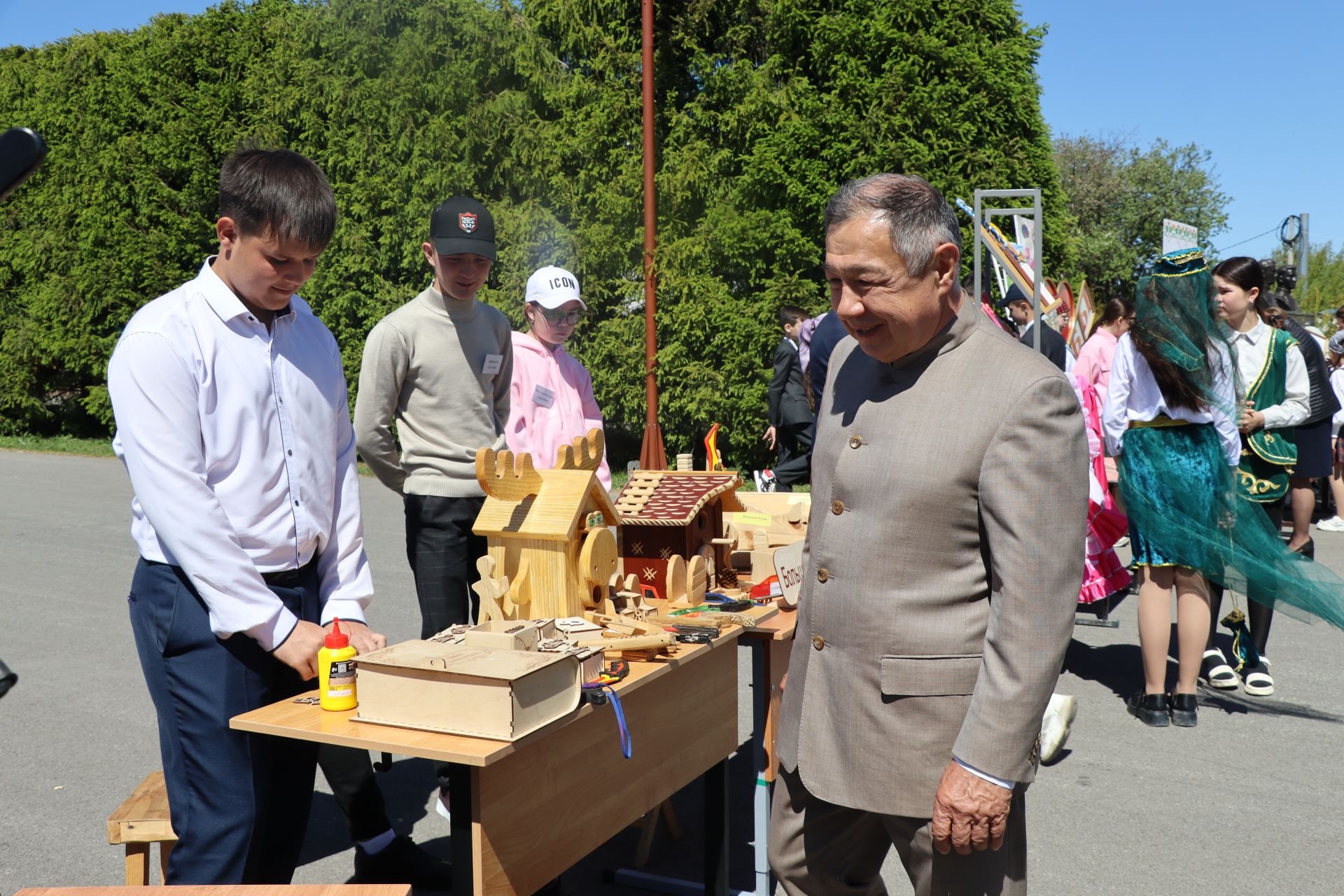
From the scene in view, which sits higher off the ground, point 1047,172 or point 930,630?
point 1047,172

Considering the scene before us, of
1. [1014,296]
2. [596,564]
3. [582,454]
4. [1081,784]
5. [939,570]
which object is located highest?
[1014,296]

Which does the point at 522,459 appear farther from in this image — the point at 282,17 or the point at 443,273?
the point at 282,17

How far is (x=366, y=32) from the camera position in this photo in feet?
47.7

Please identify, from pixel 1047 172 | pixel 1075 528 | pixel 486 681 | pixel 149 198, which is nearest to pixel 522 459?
pixel 486 681

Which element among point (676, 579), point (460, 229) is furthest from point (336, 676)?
point (460, 229)

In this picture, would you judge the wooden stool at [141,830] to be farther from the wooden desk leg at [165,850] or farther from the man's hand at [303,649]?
the man's hand at [303,649]

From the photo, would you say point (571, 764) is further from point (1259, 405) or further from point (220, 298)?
point (1259, 405)

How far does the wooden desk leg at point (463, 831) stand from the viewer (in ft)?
6.97

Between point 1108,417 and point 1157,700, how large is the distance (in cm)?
127

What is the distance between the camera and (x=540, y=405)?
163 inches

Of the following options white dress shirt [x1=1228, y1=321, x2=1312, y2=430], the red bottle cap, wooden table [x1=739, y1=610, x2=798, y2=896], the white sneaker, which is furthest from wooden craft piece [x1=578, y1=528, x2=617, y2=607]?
white dress shirt [x1=1228, y1=321, x2=1312, y2=430]

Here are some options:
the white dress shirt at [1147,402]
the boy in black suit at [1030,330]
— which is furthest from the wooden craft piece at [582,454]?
the boy in black suit at [1030,330]

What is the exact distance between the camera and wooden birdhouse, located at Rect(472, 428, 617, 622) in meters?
2.82

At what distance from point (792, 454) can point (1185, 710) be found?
446cm
